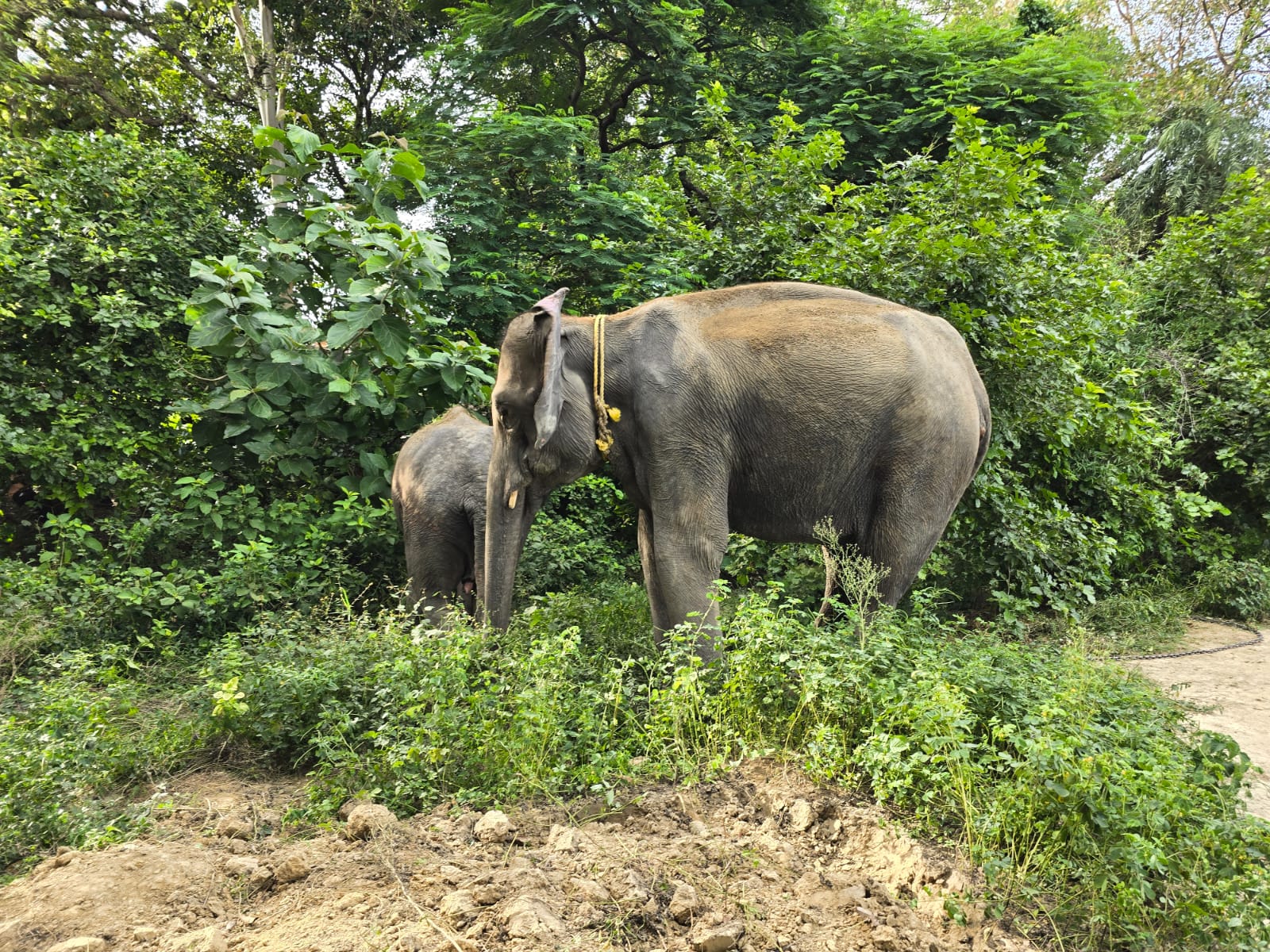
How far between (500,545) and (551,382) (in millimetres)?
980

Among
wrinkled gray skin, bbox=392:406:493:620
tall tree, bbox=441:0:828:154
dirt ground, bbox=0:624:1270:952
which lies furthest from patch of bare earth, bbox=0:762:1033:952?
tall tree, bbox=441:0:828:154

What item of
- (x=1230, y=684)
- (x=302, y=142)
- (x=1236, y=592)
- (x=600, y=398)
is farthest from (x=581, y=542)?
(x=1236, y=592)

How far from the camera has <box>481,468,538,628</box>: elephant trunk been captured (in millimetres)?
4465

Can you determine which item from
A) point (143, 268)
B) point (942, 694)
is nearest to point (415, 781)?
point (942, 694)

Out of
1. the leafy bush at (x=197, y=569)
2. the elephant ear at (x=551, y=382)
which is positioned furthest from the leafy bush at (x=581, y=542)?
the elephant ear at (x=551, y=382)

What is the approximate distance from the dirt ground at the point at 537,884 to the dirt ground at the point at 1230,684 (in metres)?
2.06

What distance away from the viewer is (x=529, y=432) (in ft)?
14.5

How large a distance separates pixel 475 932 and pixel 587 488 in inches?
258

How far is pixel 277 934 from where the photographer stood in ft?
7.34

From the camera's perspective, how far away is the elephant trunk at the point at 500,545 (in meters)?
4.46

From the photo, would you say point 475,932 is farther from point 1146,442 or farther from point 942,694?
point 1146,442

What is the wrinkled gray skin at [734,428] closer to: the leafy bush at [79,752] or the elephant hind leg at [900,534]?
the elephant hind leg at [900,534]

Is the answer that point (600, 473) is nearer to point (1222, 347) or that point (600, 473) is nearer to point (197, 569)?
point (197, 569)

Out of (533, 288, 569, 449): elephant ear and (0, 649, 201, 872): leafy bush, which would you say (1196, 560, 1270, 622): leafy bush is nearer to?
(533, 288, 569, 449): elephant ear
